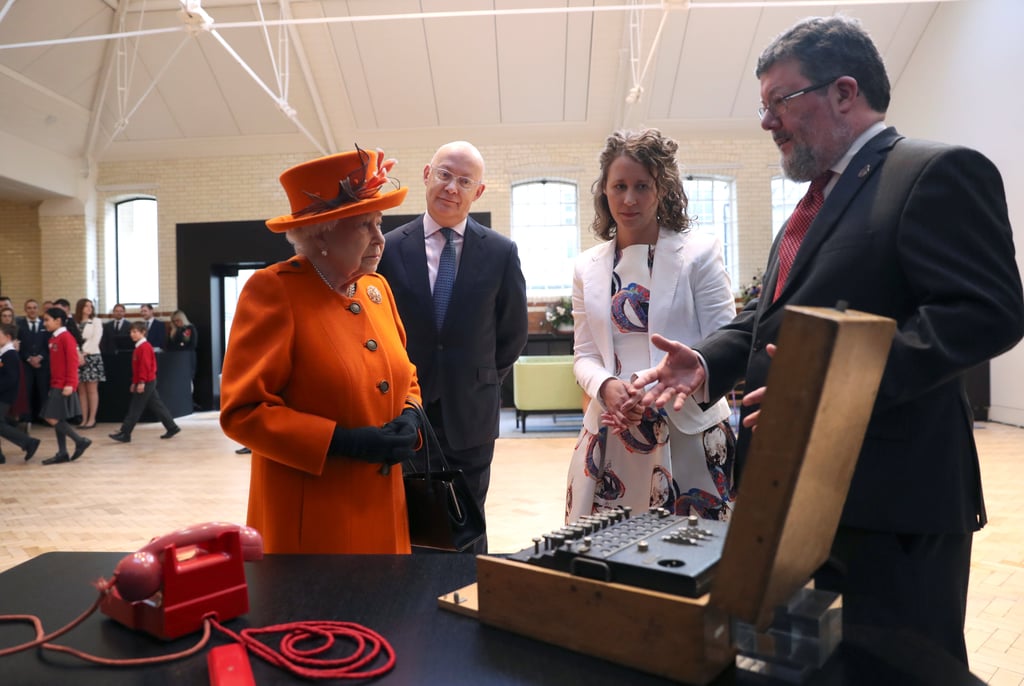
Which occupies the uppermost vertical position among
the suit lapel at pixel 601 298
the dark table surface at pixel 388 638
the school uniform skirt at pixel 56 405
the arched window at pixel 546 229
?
the arched window at pixel 546 229

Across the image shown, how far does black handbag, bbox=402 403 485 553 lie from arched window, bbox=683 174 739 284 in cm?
1266

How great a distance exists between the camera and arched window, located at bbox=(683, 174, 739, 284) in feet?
45.1

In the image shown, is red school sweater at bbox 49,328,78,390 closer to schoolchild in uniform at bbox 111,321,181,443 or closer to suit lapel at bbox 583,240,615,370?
schoolchild in uniform at bbox 111,321,181,443

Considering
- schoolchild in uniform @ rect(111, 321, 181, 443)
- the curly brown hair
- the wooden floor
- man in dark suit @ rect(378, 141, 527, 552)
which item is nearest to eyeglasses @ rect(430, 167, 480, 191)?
man in dark suit @ rect(378, 141, 527, 552)

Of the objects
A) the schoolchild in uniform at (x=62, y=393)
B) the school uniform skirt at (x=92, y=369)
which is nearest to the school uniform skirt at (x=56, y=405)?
the schoolchild in uniform at (x=62, y=393)

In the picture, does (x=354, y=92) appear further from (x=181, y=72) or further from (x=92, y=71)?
(x=92, y=71)

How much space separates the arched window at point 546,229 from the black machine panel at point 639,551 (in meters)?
13.0

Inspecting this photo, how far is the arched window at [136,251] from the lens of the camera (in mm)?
14422

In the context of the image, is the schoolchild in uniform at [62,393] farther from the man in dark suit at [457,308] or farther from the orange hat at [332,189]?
the orange hat at [332,189]

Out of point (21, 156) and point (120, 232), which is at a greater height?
point (21, 156)

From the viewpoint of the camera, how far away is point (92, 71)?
12758 millimetres

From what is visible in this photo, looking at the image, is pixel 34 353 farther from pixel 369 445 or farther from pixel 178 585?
pixel 178 585

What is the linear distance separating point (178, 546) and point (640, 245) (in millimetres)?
1689

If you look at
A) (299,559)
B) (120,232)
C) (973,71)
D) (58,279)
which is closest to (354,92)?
(120,232)
